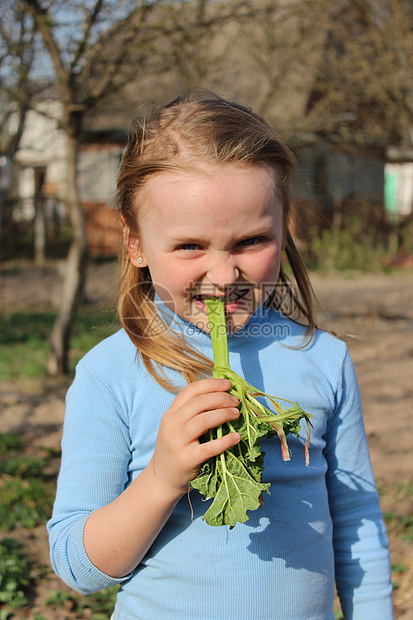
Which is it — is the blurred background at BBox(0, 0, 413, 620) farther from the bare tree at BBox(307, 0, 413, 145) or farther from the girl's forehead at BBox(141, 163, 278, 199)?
the girl's forehead at BBox(141, 163, 278, 199)

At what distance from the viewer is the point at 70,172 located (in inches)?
221

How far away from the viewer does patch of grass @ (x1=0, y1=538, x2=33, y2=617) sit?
244cm

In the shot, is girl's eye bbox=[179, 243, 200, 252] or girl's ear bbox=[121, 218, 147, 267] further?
girl's ear bbox=[121, 218, 147, 267]

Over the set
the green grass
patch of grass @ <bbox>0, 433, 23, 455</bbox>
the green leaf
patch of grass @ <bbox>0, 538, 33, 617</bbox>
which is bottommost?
the green grass

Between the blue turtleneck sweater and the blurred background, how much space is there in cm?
35

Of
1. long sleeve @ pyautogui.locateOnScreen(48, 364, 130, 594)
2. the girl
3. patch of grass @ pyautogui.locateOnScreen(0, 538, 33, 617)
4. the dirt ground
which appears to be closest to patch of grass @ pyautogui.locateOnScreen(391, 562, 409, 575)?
the dirt ground

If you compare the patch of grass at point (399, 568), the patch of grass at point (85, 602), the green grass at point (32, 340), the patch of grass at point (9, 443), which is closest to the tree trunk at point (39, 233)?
the green grass at point (32, 340)

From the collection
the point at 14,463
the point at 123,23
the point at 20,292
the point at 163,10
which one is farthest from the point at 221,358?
the point at 20,292

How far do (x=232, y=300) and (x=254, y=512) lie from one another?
49 centimetres

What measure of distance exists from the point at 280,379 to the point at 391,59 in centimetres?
1131

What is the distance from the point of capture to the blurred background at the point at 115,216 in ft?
10.1

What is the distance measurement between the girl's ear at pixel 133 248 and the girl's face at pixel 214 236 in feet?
0.24

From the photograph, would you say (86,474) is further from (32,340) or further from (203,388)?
(32,340)

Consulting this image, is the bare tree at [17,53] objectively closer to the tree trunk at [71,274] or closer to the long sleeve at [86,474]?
the tree trunk at [71,274]
